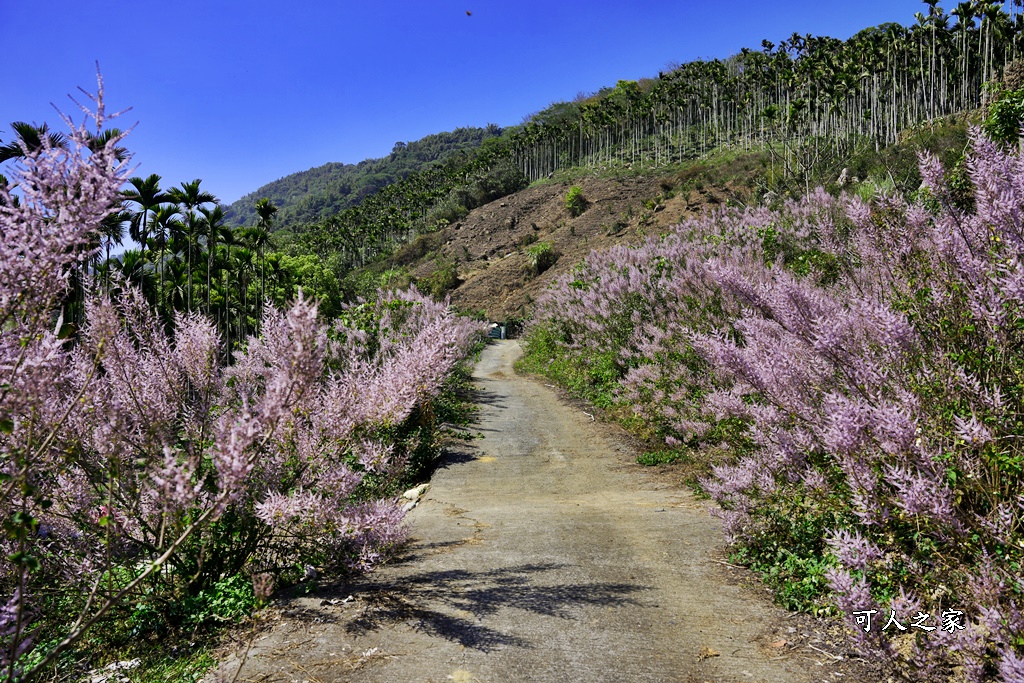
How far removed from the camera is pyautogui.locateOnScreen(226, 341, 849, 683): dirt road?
3391mm

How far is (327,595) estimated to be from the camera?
4.50 metres

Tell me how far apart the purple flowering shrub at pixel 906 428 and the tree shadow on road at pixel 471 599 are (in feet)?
4.71

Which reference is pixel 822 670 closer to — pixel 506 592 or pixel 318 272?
pixel 506 592

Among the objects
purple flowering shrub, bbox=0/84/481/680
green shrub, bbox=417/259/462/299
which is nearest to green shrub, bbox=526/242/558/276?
green shrub, bbox=417/259/462/299

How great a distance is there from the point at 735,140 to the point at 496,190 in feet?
99.8

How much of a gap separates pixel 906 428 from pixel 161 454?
4540 millimetres

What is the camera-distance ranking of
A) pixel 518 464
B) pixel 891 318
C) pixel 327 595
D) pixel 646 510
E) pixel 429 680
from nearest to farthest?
1. pixel 891 318
2. pixel 429 680
3. pixel 327 595
4. pixel 646 510
5. pixel 518 464

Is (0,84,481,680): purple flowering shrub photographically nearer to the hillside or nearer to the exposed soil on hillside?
the hillside

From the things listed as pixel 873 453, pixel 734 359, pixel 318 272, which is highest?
pixel 318 272

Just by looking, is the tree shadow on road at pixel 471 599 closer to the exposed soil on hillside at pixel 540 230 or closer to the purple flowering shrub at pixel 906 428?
the purple flowering shrub at pixel 906 428

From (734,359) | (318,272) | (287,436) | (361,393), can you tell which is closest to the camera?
(287,436)

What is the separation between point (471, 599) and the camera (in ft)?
14.0

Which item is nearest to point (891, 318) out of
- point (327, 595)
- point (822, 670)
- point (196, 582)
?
point (822, 670)

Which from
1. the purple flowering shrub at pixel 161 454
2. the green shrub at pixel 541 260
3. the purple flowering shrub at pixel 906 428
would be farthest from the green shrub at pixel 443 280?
the purple flowering shrub at pixel 906 428
